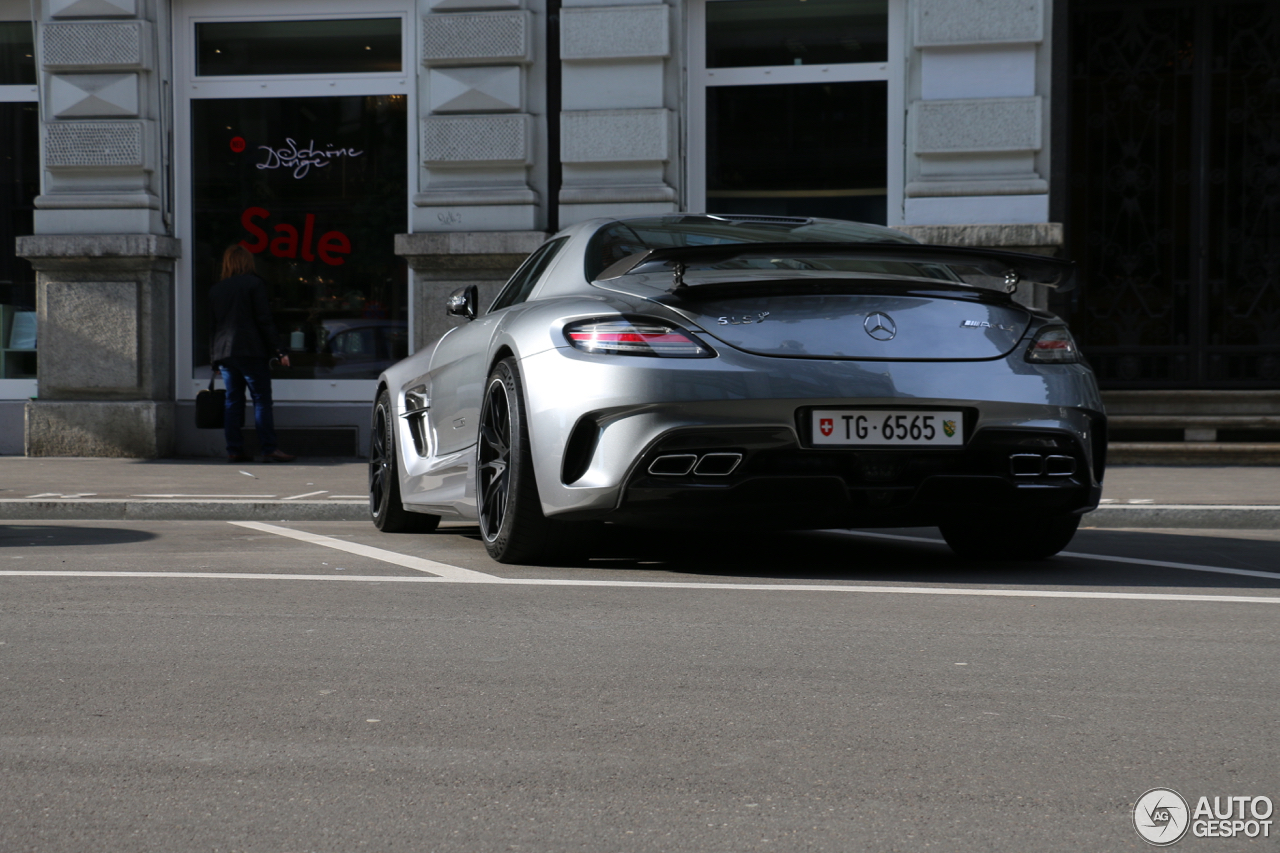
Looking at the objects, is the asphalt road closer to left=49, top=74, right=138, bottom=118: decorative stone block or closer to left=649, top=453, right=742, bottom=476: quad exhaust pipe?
left=649, top=453, right=742, bottom=476: quad exhaust pipe

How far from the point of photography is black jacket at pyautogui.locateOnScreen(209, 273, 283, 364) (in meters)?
12.3

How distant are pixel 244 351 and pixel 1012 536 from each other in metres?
7.76

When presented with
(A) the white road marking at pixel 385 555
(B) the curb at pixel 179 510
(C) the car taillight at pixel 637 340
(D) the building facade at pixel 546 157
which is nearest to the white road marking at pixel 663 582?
(A) the white road marking at pixel 385 555

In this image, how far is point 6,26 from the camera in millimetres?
13578

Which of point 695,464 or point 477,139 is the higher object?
point 477,139

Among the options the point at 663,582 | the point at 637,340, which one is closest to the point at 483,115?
the point at 637,340

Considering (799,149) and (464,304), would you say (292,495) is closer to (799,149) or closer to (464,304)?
(464,304)

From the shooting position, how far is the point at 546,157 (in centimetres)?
1267

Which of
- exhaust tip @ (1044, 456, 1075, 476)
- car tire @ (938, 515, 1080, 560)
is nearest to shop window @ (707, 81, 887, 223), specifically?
car tire @ (938, 515, 1080, 560)

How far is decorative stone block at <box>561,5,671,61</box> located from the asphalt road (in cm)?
745

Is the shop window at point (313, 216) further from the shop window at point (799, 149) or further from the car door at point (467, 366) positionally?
the car door at point (467, 366)

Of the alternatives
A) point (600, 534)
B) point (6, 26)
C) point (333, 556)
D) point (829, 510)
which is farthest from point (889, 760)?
point (6, 26)

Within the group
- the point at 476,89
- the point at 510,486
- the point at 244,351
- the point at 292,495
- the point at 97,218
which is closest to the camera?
the point at 510,486

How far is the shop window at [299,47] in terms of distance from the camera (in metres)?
13.3
